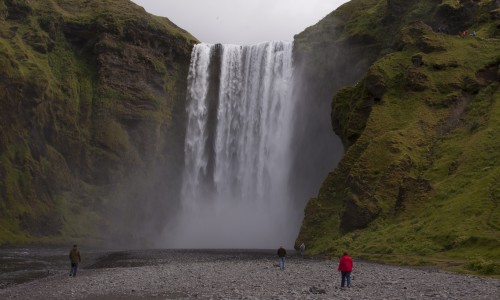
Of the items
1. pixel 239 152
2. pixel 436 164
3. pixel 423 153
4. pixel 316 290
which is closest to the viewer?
pixel 316 290

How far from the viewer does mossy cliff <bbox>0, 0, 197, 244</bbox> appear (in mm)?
92250

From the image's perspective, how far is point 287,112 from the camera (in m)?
92.4

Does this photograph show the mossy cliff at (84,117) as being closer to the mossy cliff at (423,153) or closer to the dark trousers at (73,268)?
the mossy cliff at (423,153)

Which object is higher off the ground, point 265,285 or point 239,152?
point 239,152

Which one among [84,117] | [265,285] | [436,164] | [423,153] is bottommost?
[265,285]

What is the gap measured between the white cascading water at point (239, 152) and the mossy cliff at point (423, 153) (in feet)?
77.6

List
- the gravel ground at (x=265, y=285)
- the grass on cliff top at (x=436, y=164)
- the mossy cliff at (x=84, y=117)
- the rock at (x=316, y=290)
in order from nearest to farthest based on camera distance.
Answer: the gravel ground at (x=265, y=285), the rock at (x=316, y=290), the grass on cliff top at (x=436, y=164), the mossy cliff at (x=84, y=117)

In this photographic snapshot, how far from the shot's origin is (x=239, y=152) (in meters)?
→ 93.8

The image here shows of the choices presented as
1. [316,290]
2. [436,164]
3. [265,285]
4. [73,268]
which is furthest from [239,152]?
[316,290]

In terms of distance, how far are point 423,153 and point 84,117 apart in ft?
226

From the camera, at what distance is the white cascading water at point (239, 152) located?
8769 centimetres

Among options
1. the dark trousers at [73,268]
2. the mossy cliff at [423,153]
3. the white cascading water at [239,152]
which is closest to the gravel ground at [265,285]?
the dark trousers at [73,268]

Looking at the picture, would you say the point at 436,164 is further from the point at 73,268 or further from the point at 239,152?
the point at 239,152

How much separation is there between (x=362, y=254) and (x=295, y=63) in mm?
56635
